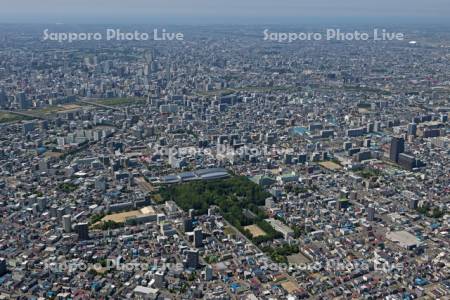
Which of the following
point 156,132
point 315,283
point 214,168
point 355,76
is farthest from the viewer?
point 355,76

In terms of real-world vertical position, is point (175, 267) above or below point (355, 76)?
below

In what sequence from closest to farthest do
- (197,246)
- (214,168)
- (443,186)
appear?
(197,246)
(443,186)
(214,168)

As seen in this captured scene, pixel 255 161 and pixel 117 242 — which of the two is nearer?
pixel 117 242

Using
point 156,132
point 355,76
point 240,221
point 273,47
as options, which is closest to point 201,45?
point 273,47

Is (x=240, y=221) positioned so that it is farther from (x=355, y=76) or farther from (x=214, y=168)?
(x=355, y=76)

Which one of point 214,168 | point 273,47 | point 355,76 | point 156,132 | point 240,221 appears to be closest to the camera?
point 240,221

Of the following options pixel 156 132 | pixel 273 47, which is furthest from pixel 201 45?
pixel 156 132

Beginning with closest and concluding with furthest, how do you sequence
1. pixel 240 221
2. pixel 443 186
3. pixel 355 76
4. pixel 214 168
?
1. pixel 240 221
2. pixel 443 186
3. pixel 214 168
4. pixel 355 76

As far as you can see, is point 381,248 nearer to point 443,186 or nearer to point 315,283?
point 315,283

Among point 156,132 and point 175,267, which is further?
point 156,132

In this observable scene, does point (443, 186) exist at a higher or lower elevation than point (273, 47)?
lower
